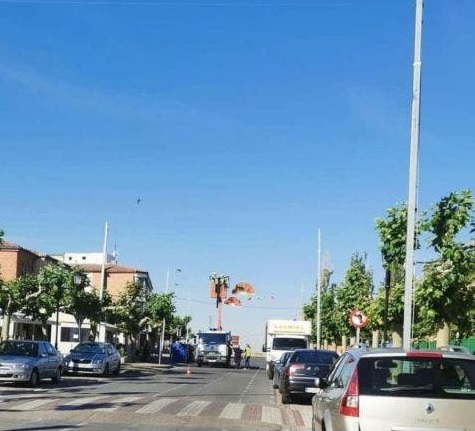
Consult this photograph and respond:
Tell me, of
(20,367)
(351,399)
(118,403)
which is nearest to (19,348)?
(20,367)

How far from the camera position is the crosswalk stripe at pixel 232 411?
1759 cm

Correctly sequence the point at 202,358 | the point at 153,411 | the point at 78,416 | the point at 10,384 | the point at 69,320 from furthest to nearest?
the point at 69,320 < the point at 202,358 < the point at 10,384 < the point at 153,411 < the point at 78,416

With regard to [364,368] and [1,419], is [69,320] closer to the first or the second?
[1,419]

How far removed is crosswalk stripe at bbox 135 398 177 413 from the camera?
1811cm

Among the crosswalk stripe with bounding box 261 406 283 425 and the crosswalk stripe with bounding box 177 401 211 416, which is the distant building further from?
the crosswalk stripe with bounding box 261 406 283 425

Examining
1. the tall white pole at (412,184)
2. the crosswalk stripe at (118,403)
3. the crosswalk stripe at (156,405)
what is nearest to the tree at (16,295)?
the crosswalk stripe at (118,403)

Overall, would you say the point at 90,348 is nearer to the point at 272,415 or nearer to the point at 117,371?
the point at 117,371

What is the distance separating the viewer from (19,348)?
25812 millimetres

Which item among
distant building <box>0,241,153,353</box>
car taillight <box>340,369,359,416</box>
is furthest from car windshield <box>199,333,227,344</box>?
car taillight <box>340,369,359,416</box>

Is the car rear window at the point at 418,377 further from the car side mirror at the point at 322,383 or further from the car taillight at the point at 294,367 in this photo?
the car taillight at the point at 294,367

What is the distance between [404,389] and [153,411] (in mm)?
11020

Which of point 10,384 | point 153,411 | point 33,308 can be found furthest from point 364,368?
point 33,308

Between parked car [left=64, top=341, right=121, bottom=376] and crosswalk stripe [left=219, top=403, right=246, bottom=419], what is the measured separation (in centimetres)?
1357

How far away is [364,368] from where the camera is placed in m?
8.20
